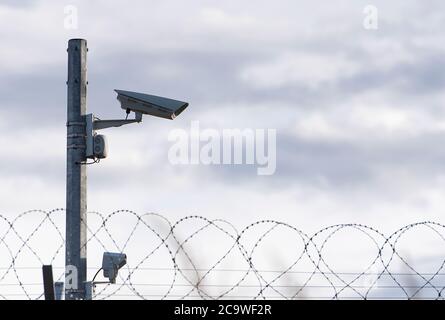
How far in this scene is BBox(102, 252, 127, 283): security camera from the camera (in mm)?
15195

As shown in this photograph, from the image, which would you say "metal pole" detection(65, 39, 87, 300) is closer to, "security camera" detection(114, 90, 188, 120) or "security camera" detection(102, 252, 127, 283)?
"security camera" detection(102, 252, 127, 283)

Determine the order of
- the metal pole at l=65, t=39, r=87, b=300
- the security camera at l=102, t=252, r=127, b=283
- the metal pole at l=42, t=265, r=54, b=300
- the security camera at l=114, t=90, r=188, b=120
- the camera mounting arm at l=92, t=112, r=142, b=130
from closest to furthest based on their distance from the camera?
the metal pole at l=42, t=265, r=54, b=300, the security camera at l=102, t=252, r=127, b=283, the metal pole at l=65, t=39, r=87, b=300, the security camera at l=114, t=90, r=188, b=120, the camera mounting arm at l=92, t=112, r=142, b=130

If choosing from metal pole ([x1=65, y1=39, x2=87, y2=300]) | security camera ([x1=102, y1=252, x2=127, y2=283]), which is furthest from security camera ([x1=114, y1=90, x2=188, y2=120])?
security camera ([x1=102, y1=252, x2=127, y2=283])

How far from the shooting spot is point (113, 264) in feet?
49.9

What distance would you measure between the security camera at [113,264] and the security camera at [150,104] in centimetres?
267

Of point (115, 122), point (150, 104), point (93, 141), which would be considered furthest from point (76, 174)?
point (150, 104)

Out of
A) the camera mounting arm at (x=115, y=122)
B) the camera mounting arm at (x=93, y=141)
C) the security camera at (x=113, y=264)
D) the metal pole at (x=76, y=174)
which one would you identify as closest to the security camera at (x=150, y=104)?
the camera mounting arm at (x=115, y=122)

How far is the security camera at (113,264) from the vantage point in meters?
15.2

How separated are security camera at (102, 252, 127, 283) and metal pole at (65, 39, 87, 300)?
A: 1.31 feet

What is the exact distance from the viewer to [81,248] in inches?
615
